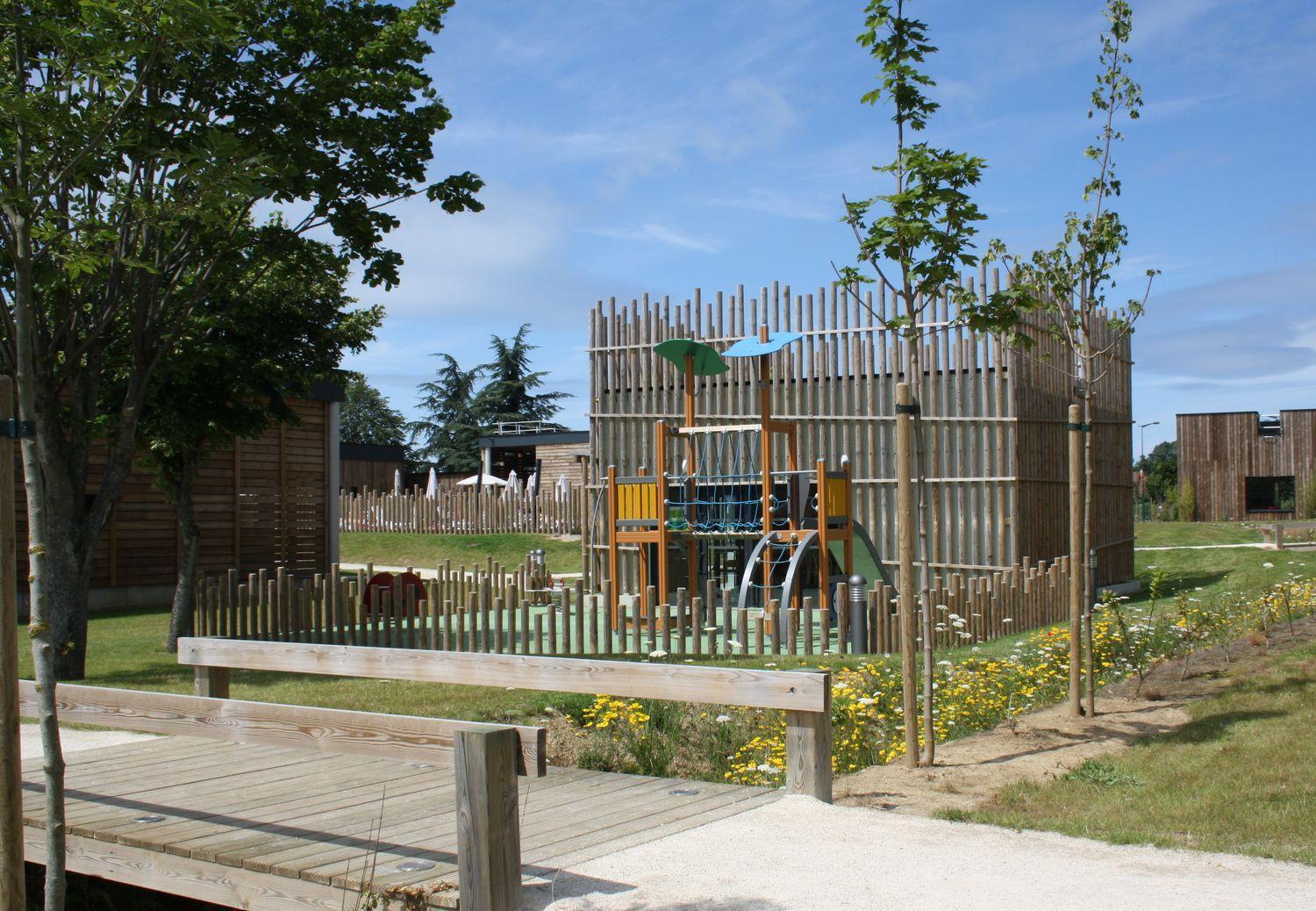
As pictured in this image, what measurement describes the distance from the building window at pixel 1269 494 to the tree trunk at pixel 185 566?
1451 inches

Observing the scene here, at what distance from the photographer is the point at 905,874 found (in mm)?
4801

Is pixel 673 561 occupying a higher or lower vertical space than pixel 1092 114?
lower

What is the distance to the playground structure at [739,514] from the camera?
15180 millimetres

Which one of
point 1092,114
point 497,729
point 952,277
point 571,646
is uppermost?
point 1092,114

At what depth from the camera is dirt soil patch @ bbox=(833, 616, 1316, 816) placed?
6.38 m

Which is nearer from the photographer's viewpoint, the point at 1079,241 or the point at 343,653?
the point at 343,653

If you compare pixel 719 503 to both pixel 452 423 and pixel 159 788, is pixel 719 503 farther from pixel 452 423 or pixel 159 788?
pixel 452 423

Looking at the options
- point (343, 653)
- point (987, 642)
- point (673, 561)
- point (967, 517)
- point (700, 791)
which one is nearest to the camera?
point (700, 791)

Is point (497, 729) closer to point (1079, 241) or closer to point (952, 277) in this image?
point (952, 277)

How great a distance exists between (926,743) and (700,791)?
1582 mm

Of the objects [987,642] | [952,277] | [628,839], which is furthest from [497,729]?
[987,642]

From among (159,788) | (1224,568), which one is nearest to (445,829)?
(159,788)

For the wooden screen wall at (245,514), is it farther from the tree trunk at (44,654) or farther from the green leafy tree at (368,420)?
the green leafy tree at (368,420)

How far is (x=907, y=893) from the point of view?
4555 millimetres
